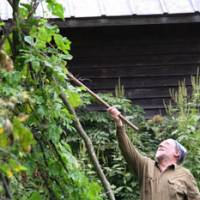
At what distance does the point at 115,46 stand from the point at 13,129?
21.6ft

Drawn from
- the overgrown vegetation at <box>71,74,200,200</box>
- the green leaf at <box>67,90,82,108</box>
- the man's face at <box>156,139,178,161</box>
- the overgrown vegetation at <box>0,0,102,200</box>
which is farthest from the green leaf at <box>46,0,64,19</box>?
the overgrown vegetation at <box>71,74,200,200</box>

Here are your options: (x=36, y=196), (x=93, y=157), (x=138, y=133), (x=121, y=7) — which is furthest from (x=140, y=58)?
(x=93, y=157)

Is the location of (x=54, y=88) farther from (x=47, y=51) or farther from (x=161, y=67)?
(x=161, y=67)

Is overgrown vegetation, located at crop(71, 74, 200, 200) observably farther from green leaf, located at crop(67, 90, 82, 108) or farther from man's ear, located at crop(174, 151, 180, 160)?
green leaf, located at crop(67, 90, 82, 108)

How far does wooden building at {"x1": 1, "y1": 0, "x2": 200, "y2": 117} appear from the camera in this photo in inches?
323

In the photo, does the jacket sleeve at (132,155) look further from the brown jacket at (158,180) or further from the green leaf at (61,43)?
the green leaf at (61,43)

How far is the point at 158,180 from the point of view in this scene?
4879mm

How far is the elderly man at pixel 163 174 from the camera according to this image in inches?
189

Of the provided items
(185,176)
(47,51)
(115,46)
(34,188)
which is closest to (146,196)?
(185,176)

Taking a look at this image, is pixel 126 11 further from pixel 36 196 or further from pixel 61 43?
pixel 36 196

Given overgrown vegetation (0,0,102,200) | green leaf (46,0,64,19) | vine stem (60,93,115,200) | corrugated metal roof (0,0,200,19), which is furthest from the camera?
corrugated metal roof (0,0,200,19)

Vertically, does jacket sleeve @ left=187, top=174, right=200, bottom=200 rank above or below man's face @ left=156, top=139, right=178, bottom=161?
Answer: below

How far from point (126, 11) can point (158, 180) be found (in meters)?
3.25

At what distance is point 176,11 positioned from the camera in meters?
7.69
